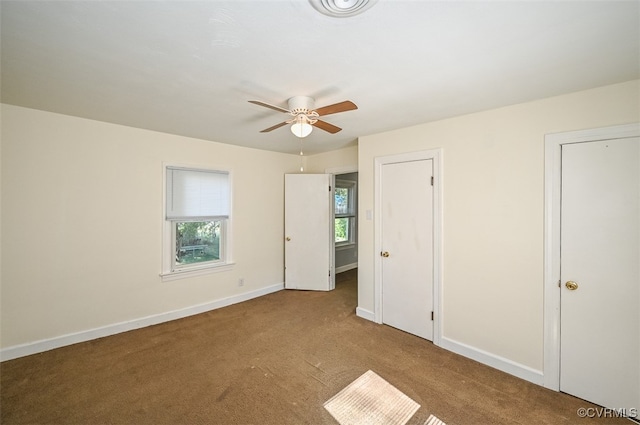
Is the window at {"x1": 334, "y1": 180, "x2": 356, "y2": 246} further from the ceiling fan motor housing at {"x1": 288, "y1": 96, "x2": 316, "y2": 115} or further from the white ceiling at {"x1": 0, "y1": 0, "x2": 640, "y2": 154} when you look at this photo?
the ceiling fan motor housing at {"x1": 288, "y1": 96, "x2": 316, "y2": 115}

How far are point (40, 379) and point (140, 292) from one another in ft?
3.45

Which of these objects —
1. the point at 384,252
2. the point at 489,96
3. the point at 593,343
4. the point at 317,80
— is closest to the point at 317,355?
the point at 384,252

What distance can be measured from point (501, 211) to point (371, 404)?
1963 mm

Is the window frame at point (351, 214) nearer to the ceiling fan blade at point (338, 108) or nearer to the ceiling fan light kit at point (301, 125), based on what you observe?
the ceiling fan light kit at point (301, 125)

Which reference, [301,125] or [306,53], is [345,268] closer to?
[301,125]

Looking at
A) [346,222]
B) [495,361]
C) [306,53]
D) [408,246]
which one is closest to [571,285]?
[495,361]

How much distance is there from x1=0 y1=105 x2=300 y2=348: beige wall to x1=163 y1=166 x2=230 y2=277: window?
0.14m

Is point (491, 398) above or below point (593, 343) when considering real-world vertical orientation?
below

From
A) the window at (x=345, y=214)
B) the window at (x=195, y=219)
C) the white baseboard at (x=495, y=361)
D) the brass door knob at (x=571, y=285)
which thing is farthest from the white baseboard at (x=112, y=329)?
the brass door knob at (x=571, y=285)

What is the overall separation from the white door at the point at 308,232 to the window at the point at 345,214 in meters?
1.41

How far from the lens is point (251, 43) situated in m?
1.41

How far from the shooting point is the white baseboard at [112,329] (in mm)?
2416

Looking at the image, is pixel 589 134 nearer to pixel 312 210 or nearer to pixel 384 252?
pixel 384 252

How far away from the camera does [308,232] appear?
171 inches
